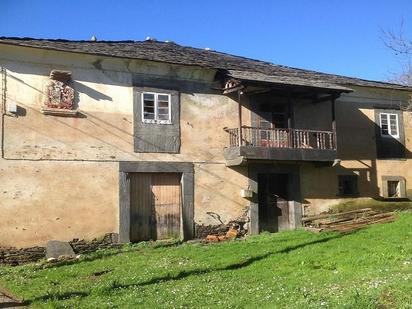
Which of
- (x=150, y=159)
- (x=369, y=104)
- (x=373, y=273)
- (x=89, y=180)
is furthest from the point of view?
(x=369, y=104)

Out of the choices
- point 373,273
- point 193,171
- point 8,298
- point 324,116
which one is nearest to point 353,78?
point 324,116

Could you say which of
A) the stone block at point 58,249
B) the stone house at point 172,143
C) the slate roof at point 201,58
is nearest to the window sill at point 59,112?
the stone house at point 172,143

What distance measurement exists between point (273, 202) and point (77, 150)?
7.40 m

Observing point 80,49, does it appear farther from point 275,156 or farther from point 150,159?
point 275,156

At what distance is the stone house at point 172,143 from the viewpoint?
559 inches

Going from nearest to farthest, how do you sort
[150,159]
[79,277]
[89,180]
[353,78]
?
[79,277] < [89,180] < [150,159] < [353,78]

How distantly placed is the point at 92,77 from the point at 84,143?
2064mm

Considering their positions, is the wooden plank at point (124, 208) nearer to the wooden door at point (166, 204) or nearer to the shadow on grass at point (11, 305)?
the wooden door at point (166, 204)

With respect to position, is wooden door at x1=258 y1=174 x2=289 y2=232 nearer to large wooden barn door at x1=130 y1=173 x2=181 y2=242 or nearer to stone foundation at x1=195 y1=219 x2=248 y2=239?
stone foundation at x1=195 y1=219 x2=248 y2=239

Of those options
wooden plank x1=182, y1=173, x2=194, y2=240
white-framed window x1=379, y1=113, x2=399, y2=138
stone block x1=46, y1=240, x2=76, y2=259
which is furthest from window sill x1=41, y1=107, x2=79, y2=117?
white-framed window x1=379, y1=113, x2=399, y2=138

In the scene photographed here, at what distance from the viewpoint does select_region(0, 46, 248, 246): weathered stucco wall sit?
45.7ft

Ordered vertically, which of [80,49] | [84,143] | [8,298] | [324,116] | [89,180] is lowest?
[8,298]

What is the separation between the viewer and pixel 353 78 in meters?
21.6

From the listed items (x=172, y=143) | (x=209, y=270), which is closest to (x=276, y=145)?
(x=172, y=143)
